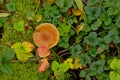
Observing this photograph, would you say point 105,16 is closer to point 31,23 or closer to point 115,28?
point 115,28

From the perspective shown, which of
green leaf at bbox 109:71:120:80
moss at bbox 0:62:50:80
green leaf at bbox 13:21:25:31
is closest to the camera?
green leaf at bbox 109:71:120:80

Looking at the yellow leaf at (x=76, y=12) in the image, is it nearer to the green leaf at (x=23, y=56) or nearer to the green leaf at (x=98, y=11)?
the green leaf at (x=98, y=11)

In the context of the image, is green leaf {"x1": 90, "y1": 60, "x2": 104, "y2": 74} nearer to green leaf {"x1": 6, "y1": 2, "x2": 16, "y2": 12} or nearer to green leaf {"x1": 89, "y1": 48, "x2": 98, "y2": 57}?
green leaf {"x1": 89, "y1": 48, "x2": 98, "y2": 57}

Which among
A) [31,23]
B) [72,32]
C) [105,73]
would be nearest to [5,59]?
[31,23]

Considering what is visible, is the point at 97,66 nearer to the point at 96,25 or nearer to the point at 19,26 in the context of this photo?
the point at 96,25

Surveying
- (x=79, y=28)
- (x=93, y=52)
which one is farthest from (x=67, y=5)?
(x=93, y=52)

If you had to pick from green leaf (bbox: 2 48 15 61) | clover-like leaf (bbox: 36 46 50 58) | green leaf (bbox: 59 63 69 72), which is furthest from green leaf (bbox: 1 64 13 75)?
green leaf (bbox: 59 63 69 72)

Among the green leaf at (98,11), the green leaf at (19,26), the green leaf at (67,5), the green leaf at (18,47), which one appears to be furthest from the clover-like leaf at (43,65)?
the green leaf at (98,11)
